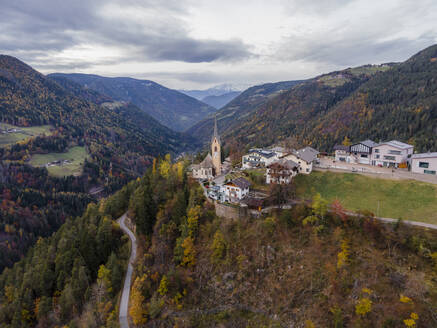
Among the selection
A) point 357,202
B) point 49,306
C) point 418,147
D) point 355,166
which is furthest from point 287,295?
point 418,147

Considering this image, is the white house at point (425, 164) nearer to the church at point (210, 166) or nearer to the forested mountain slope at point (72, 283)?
the church at point (210, 166)

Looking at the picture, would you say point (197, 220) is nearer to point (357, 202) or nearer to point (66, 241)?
point (357, 202)

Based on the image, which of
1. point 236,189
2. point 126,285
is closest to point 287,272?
point 236,189

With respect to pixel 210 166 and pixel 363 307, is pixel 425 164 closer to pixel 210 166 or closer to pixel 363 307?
pixel 363 307

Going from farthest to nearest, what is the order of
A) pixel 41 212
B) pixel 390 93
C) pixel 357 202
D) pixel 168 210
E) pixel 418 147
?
pixel 390 93 < pixel 41 212 < pixel 418 147 < pixel 168 210 < pixel 357 202

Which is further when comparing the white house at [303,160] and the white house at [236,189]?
the white house at [303,160]

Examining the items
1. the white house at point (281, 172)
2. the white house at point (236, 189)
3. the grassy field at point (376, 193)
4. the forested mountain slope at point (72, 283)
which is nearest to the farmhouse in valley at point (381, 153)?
the grassy field at point (376, 193)
